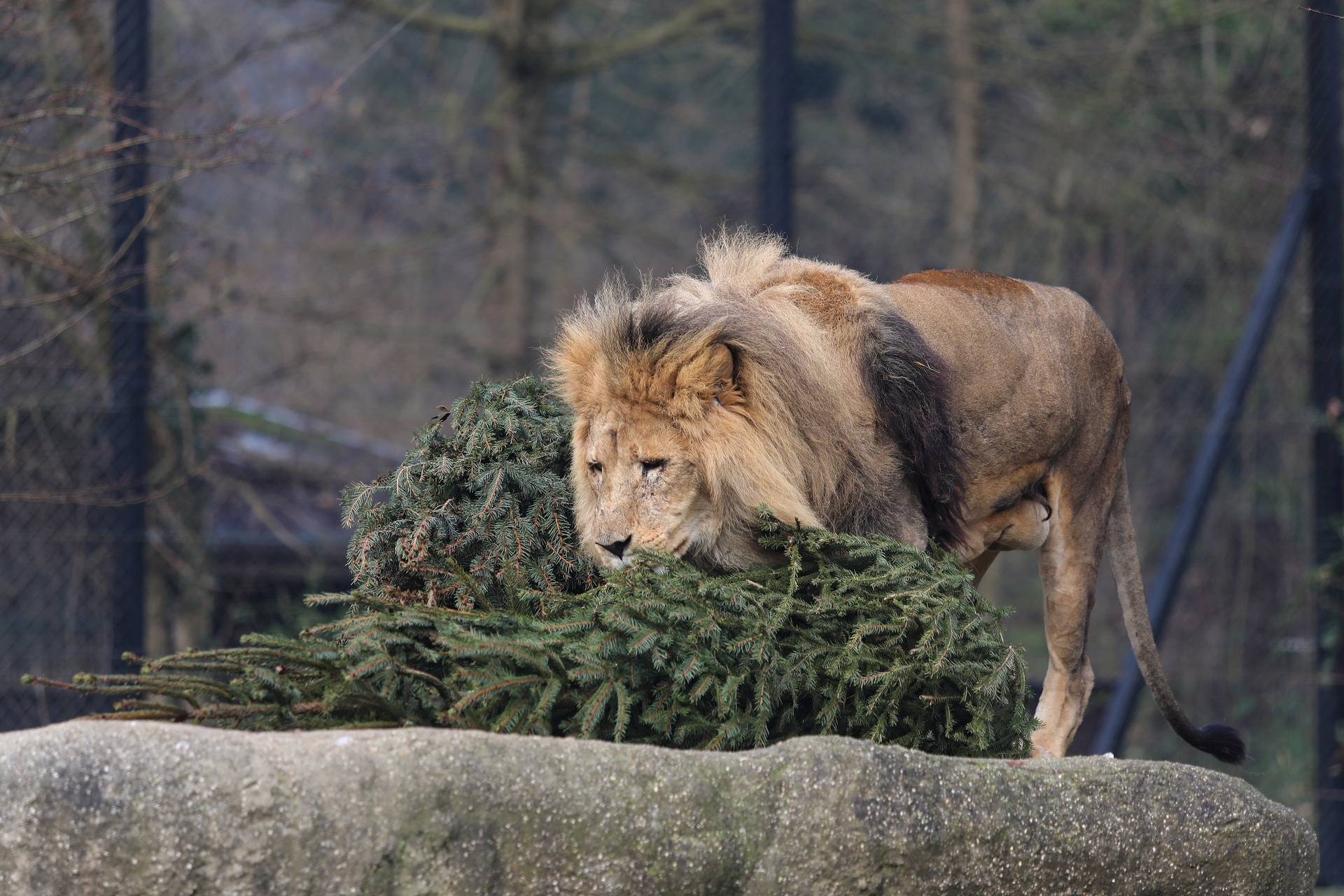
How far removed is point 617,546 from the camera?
344 cm

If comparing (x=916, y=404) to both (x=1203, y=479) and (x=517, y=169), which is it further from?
(x=517, y=169)

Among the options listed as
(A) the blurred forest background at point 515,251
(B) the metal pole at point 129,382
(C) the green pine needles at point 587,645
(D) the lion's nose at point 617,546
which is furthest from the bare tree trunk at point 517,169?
(D) the lion's nose at point 617,546

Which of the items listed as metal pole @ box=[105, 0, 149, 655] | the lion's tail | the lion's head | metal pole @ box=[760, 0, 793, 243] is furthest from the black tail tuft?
metal pole @ box=[105, 0, 149, 655]

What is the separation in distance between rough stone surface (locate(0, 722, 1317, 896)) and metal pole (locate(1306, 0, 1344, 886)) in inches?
212

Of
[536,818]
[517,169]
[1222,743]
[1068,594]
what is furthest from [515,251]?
[536,818]

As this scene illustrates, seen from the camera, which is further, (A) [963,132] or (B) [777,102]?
(A) [963,132]

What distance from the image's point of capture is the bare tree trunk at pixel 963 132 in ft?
36.8

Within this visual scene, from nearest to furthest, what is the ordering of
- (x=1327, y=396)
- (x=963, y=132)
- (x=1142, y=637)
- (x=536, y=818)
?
(x=536, y=818) < (x=1142, y=637) < (x=1327, y=396) < (x=963, y=132)

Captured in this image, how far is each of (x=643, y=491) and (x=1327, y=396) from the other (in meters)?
5.70

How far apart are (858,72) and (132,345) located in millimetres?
10129

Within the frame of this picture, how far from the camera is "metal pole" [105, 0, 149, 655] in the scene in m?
6.66

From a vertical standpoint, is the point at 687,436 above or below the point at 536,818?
above

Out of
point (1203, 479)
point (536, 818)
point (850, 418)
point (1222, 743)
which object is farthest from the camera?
point (1203, 479)

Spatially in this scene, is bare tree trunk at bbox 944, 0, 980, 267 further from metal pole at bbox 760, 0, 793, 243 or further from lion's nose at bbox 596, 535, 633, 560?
lion's nose at bbox 596, 535, 633, 560
